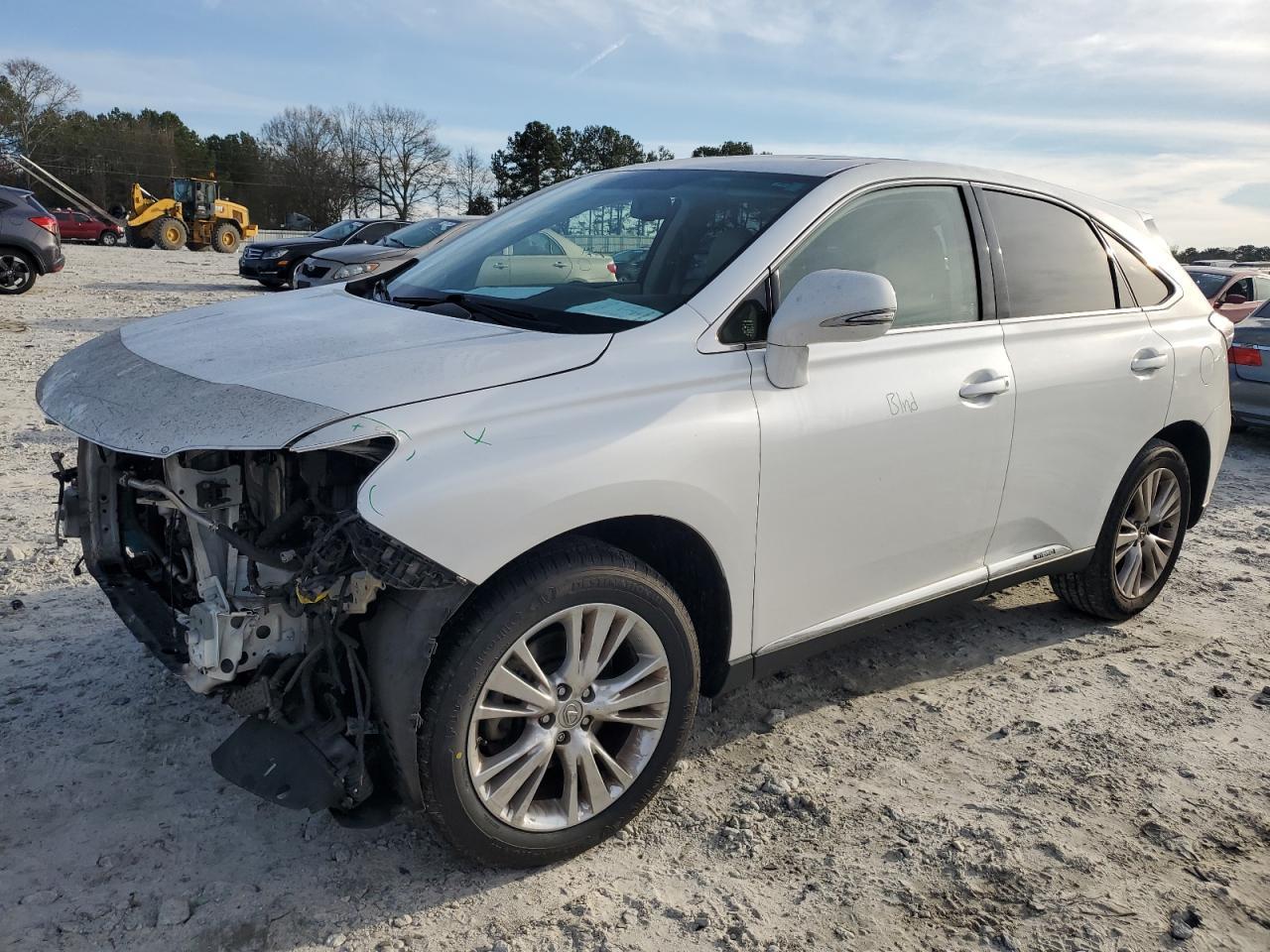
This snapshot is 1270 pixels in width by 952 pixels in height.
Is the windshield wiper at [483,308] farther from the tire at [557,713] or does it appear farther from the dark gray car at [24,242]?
the dark gray car at [24,242]

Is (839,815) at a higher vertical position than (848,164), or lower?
lower

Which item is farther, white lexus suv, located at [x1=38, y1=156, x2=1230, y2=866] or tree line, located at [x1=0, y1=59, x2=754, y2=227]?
tree line, located at [x1=0, y1=59, x2=754, y2=227]

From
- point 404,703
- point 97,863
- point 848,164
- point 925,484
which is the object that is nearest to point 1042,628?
point 925,484

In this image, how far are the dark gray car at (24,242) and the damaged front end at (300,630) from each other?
14.8 m

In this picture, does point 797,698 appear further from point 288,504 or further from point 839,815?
point 288,504

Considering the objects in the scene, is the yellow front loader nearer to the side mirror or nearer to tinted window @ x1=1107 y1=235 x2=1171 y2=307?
tinted window @ x1=1107 y1=235 x2=1171 y2=307

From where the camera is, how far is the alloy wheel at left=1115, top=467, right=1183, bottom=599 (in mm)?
4438

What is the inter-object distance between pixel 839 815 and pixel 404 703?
1.43 m

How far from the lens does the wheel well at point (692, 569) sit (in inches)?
108

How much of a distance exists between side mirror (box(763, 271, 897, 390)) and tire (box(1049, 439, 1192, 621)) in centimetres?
206

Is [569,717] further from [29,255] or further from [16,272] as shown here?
[16,272]

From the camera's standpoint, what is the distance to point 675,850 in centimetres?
285

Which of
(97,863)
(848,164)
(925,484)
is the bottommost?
(97,863)

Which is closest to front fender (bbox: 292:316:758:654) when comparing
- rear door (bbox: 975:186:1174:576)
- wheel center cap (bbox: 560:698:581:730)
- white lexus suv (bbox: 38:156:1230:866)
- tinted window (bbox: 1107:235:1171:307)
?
white lexus suv (bbox: 38:156:1230:866)
